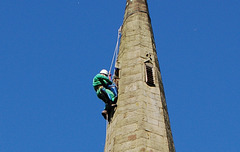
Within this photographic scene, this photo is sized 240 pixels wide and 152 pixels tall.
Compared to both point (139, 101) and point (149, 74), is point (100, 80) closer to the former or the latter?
point (149, 74)

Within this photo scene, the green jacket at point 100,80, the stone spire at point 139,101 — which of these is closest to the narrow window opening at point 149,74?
the stone spire at point 139,101

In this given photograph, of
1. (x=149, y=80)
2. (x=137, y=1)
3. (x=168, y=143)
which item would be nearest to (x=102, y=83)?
(x=149, y=80)

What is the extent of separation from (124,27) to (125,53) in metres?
1.98

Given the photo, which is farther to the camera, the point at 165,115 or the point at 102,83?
the point at 102,83

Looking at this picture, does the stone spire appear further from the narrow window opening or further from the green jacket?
the green jacket

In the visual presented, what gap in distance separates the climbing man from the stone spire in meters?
0.27

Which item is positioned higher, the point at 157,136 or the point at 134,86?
the point at 134,86

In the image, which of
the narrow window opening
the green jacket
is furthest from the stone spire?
the green jacket

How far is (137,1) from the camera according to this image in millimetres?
16016

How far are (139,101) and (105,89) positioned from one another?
4.76 ft

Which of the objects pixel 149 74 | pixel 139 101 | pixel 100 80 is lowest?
pixel 139 101

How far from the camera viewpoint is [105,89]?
11883 millimetres

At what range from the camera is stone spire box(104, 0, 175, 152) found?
9.76m

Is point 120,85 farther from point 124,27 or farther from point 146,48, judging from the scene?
point 124,27
